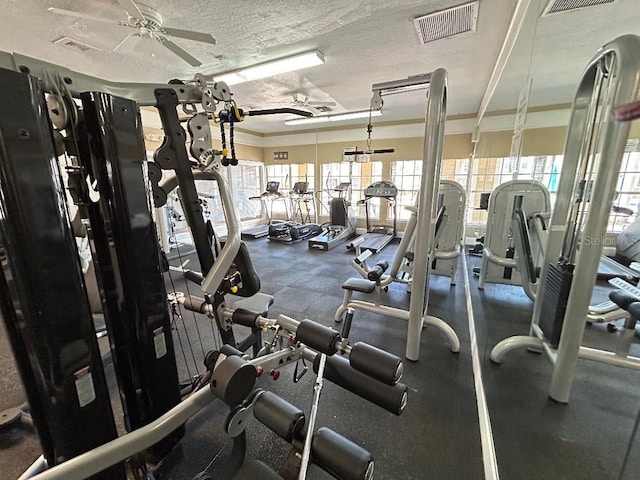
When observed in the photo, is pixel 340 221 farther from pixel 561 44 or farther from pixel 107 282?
pixel 107 282

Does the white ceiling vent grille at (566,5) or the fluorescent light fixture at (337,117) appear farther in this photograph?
the fluorescent light fixture at (337,117)

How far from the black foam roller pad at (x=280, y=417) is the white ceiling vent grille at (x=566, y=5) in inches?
124

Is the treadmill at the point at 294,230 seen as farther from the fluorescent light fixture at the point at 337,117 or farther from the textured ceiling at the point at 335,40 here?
the textured ceiling at the point at 335,40

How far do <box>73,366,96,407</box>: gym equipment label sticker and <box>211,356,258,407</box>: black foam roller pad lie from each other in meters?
0.48

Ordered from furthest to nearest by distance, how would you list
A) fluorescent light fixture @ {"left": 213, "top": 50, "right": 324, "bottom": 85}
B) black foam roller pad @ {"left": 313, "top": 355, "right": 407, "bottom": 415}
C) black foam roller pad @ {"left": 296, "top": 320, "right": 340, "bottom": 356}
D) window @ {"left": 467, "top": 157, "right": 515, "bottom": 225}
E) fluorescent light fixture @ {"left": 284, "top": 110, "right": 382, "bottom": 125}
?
fluorescent light fixture @ {"left": 284, "top": 110, "right": 382, "bottom": 125}
window @ {"left": 467, "top": 157, "right": 515, "bottom": 225}
fluorescent light fixture @ {"left": 213, "top": 50, "right": 324, "bottom": 85}
black foam roller pad @ {"left": 296, "top": 320, "right": 340, "bottom": 356}
black foam roller pad @ {"left": 313, "top": 355, "right": 407, "bottom": 415}

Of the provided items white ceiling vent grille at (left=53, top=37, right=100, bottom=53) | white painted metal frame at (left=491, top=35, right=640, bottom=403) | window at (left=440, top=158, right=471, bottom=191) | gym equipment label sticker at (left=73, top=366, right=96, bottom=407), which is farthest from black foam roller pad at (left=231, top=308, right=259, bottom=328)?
window at (left=440, top=158, right=471, bottom=191)

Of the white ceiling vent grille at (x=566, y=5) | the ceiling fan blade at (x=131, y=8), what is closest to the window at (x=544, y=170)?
the white ceiling vent grille at (x=566, y=5)

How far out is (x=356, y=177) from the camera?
24.4 ft

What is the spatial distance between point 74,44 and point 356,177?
19.2ft

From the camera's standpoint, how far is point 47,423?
0.90 m

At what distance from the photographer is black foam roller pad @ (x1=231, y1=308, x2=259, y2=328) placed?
1426 millimetres

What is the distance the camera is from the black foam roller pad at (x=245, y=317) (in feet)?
4.68

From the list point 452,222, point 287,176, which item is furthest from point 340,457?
point 287,176

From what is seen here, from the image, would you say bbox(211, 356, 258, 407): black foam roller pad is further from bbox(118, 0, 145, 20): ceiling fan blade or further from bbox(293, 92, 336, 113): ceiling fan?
bbox(293, 92, 336, 113): ceiling fan
